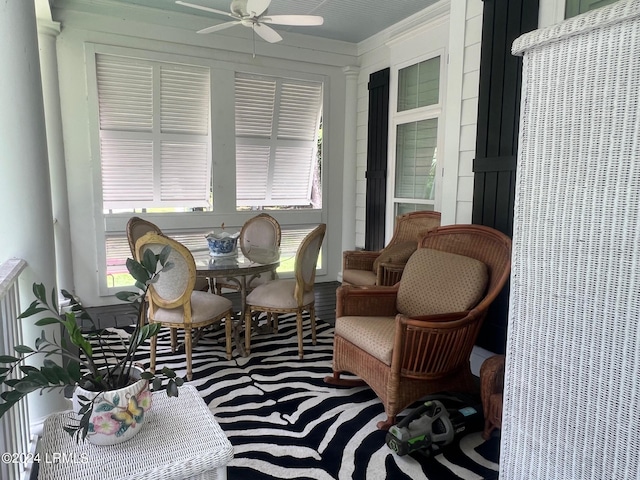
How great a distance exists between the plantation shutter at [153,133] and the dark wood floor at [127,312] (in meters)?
1.15

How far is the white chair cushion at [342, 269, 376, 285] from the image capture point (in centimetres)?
393

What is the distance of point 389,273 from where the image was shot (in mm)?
3686

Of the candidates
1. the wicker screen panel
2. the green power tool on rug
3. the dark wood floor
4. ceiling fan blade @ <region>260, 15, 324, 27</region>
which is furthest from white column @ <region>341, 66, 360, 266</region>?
the wicker screen panel

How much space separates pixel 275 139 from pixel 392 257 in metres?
2.51

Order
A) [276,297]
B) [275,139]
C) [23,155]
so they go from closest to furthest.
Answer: [23,155]
[276,297]
[275,139]

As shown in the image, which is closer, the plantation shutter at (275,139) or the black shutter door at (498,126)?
the black shutter door at (498,126)

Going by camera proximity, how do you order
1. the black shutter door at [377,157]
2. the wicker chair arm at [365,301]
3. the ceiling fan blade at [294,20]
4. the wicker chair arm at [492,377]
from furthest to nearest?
the black shutter door at [377,157] < the ceiling fan blade at [294,20] < the wicker chair arm at [365,301] < the wicker chair arm at [492,377]

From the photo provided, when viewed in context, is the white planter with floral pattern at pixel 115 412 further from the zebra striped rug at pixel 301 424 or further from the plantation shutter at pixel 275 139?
the plantation shutter at pixel 275 139

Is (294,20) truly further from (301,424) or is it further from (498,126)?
(301,424)

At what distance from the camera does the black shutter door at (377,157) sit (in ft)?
16.5

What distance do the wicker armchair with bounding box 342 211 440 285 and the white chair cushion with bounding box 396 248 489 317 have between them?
2.63 ft

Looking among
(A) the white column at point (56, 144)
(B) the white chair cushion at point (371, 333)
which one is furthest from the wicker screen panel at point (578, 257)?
(A) the white column at point (56, 144)

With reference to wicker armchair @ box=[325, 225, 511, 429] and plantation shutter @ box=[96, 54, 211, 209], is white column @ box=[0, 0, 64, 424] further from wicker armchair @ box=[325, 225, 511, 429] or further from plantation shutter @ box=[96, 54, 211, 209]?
plantation shutter @ box=[96, 54, 211, 209]

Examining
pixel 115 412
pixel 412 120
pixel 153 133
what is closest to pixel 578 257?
pixel 115 412
